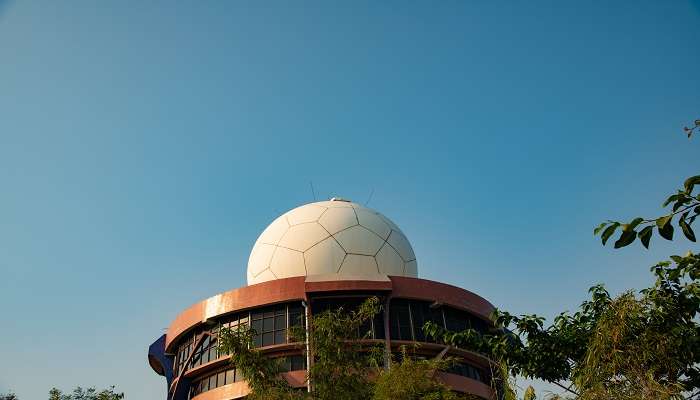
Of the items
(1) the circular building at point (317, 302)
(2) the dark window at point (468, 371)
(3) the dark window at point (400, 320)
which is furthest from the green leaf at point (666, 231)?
(2) the dark window at point (468, 371)

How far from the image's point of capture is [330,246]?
2511 cm

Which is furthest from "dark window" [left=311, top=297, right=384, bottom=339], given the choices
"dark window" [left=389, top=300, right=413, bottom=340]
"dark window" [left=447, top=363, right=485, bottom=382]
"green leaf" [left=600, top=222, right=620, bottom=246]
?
"green leaf" [left=600, top=222, right=620, bottom=246]

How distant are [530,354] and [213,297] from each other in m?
14.5

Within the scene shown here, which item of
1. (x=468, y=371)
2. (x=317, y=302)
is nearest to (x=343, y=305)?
(x=317, y=302)

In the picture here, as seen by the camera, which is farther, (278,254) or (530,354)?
(278,254)

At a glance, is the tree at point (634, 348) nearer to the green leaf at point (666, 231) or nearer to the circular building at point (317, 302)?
the green leaf at point (666, 231)

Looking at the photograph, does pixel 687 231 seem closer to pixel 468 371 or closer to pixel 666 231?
pixel 666 231

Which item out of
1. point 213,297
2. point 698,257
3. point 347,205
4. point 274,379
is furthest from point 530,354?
point 347,205

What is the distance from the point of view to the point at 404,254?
26828 millimetres

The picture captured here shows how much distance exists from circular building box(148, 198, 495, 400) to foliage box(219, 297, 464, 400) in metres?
8.00

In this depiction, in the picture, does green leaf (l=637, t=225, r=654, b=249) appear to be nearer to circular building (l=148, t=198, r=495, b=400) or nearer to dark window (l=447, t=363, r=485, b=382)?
circular building (l=148, t=198, r=495, b=400)

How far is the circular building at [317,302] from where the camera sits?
22438 mm

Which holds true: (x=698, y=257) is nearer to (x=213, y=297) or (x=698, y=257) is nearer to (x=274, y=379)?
(x=274, y=379)

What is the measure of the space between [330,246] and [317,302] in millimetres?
2874
